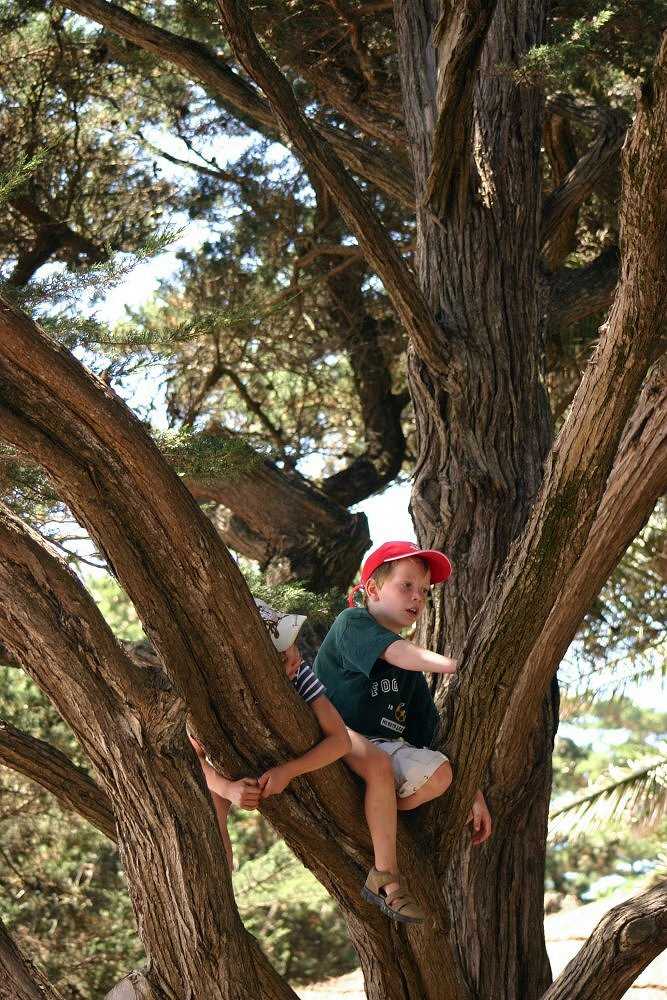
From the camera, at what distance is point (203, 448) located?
497cm

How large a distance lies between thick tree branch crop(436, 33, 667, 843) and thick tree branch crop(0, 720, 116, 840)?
1382 millimetres

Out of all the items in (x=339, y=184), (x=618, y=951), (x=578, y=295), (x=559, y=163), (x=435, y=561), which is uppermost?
(x=559, y=163)

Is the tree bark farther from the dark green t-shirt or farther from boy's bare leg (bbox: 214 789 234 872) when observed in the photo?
boy's bare leg (bbox: 214 789 234 872)

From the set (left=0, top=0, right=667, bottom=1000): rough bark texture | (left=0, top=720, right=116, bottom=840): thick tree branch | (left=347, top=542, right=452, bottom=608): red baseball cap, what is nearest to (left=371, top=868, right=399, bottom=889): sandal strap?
(left=0, top=0, right=667, bottom=1000): rough bark texture

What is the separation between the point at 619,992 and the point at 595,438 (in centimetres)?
188

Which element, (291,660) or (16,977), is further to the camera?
(291,660)

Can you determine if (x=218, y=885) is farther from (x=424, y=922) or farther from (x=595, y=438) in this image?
(x=595, y=438)

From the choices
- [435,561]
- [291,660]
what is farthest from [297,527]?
[291,660]

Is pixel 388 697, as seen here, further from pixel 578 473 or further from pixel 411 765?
pixel 578 473

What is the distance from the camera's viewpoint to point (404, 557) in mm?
4094

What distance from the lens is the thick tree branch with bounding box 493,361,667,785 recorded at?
3900 mm

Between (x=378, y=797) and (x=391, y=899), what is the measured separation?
314 mm

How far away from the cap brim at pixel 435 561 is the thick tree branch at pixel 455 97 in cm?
207

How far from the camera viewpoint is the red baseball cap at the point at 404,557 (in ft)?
13.4
